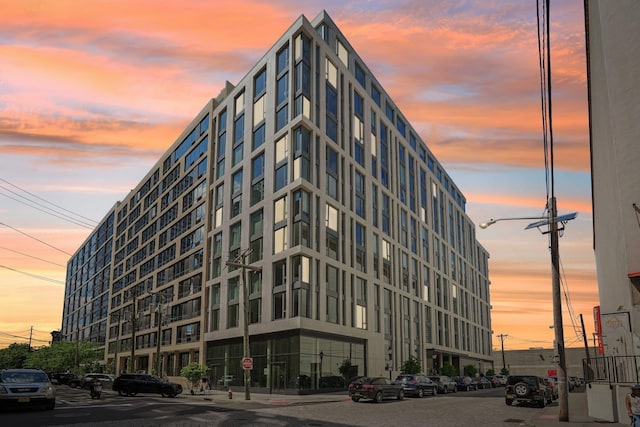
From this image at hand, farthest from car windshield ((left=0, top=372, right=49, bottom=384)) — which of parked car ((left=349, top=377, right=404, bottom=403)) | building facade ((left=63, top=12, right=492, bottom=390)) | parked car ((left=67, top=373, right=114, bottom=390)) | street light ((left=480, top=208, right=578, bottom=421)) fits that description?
parked car ((left=67, top=373, right=114, bottom=390))

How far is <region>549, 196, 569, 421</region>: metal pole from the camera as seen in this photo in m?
21.3

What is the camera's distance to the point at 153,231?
293 feet

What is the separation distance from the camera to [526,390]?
29.9 metres

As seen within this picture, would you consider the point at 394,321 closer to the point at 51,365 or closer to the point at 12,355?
the point at 51,365

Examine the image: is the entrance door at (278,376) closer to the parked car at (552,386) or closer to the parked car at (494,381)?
the parked car at (552,386)

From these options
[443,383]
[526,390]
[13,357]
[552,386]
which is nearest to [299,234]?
[443,383]

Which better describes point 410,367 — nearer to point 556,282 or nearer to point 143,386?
A: point 143,386

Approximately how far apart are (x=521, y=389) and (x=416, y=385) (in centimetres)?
1226

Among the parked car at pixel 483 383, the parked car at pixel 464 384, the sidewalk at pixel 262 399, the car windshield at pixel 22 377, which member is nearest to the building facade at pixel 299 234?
the sidewalk at pixel 262 399

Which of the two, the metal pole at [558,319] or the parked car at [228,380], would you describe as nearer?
the metal pole at [558,319]

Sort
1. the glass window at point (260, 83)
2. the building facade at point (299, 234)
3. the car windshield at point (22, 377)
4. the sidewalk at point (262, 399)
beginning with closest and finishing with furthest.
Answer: the car windshield at point (22, 377) < the sidewalk at point (262, 399) < the building facade at point (299, 234) < the glass window at point (260, 83)

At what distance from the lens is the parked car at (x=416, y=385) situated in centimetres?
4091

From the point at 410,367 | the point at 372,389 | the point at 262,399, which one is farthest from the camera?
the point at 410,367

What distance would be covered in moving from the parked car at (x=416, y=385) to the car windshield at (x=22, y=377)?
2493cm
